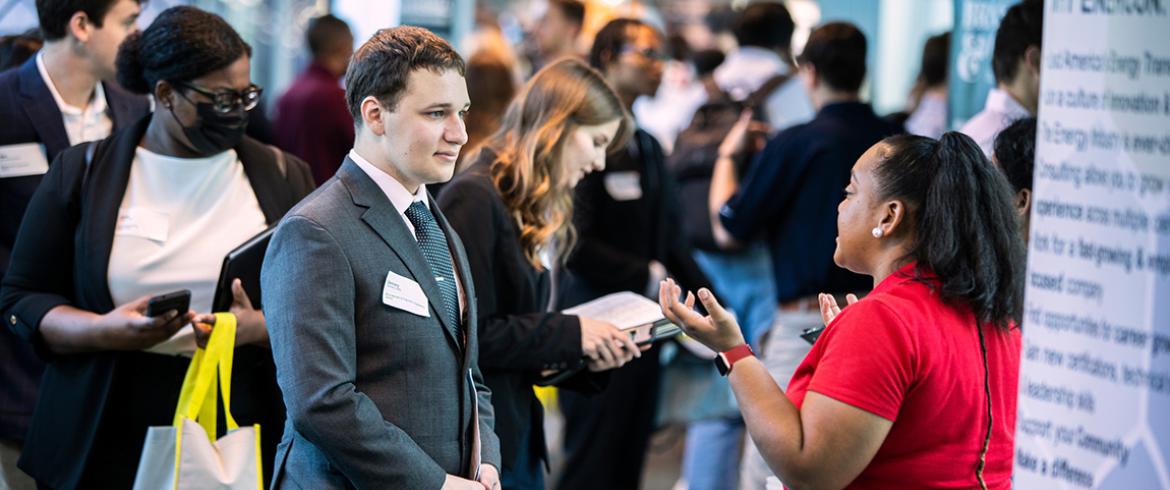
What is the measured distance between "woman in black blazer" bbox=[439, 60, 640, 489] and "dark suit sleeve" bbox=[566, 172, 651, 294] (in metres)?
1.09

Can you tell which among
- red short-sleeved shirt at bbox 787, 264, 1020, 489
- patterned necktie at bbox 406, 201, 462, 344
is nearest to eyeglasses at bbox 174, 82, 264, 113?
patterned necktie at bbox 406, 201, 462, 344

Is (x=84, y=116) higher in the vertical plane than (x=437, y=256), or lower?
higher

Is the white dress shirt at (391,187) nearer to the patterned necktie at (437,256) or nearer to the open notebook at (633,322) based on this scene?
the patterned necktie at (437,256)

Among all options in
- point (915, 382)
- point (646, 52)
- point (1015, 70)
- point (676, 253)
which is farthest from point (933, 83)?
point (915, 382)

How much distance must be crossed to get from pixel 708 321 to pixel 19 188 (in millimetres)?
1849

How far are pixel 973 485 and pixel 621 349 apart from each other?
110 centimetres

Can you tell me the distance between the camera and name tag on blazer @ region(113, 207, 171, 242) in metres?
2.87

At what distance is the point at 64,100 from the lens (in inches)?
130

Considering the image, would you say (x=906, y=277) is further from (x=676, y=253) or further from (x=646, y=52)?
(x=646, y=52)

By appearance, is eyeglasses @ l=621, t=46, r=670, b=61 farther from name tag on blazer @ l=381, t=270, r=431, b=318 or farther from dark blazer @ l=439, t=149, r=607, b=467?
name tag on blazer @ l=381, t=270, r=431, b=318

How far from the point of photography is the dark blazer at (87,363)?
2842 millimetres

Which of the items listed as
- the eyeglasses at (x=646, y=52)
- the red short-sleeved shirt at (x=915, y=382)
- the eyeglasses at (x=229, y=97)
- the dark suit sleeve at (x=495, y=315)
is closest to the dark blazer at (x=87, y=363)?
the eyeglasses at (x=229, y=97)

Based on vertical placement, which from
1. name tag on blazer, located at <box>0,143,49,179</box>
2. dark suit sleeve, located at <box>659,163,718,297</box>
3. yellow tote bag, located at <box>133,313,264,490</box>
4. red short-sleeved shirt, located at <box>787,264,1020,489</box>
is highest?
name tag on blazer, located at <box>0,143,49,179</box>

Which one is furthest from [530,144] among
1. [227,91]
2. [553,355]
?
[227,91]
